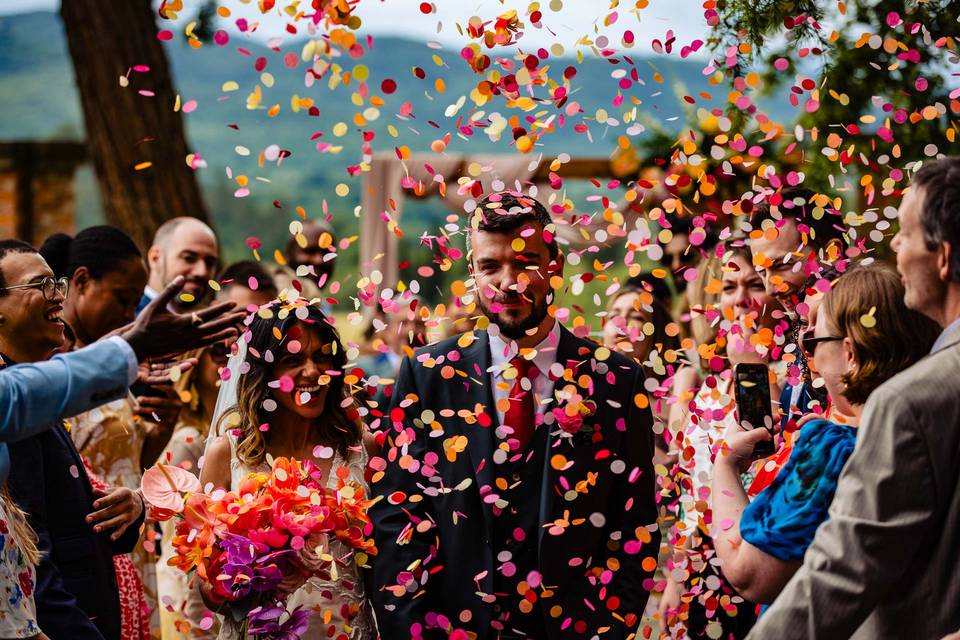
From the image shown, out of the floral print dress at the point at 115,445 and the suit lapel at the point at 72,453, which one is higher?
the suit lapel at the point at 72,453

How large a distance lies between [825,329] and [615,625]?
1.16 meters

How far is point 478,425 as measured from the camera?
3555 millimetres

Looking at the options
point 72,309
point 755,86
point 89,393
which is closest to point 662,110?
point 755,86

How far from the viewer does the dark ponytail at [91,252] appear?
4.87m

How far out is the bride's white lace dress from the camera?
3.66 m

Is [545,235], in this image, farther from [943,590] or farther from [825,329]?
[943,590]

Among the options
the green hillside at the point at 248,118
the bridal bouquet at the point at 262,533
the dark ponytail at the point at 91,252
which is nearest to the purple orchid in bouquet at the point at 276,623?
the bridal bouquet at the point at 262,533

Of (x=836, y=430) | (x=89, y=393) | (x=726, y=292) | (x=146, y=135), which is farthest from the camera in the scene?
(x=146, y=135)

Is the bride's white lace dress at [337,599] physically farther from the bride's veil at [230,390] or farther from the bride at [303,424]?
the bride's veil at [230,390]

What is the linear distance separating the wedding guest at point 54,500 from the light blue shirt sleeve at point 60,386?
1.44 ft

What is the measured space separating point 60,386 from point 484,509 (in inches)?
54.1

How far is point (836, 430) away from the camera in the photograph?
9.27 feet

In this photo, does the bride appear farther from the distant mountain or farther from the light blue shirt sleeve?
the distant mountain

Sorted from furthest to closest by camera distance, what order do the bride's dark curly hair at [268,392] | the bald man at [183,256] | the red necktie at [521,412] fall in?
1. the bald man at [183,256]
2. the bride's dark curly hair at [268,392]
3. the red necktie at [521,412]
